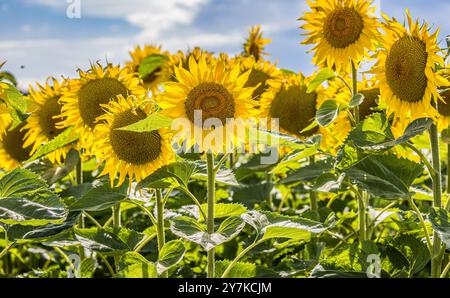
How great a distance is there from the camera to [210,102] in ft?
3.89

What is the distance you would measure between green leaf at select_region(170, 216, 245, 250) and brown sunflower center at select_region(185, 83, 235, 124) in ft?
0.57

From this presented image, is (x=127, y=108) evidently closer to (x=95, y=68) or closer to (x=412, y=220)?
(x=95, y=68)

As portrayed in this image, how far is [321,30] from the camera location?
1665 millimetres

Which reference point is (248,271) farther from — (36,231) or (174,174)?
(36,231)

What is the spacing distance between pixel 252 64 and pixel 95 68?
0.68m

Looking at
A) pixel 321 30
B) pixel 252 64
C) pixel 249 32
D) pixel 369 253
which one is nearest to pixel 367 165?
pixel 369 253

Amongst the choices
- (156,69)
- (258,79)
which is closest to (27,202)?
(258,79)

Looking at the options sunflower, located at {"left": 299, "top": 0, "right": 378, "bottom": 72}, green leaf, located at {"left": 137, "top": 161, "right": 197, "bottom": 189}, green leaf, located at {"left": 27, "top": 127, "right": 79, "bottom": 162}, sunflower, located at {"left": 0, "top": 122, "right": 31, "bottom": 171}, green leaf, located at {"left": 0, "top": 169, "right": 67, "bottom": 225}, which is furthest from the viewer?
sunflower, located at {"left": 0, "top": 122, "right": 31, "bottom": 171}

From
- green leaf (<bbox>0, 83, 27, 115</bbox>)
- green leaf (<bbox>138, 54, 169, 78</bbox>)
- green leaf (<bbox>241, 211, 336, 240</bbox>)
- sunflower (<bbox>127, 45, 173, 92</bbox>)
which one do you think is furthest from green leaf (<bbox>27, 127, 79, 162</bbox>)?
green leaf (<bbox>138, 54, 169, 78</bbox>)

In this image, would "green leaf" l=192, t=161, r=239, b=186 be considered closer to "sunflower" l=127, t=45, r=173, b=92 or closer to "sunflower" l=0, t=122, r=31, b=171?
"sunflower" l=0, t=122, r=31, b=171

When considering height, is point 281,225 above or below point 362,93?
below

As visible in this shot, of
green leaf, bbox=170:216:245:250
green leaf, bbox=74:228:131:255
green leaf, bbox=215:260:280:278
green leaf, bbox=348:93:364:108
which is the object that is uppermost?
green leaf, bbox=348:93:364:108

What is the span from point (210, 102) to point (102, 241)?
0.37 m

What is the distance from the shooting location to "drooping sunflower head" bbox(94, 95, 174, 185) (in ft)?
4.08
